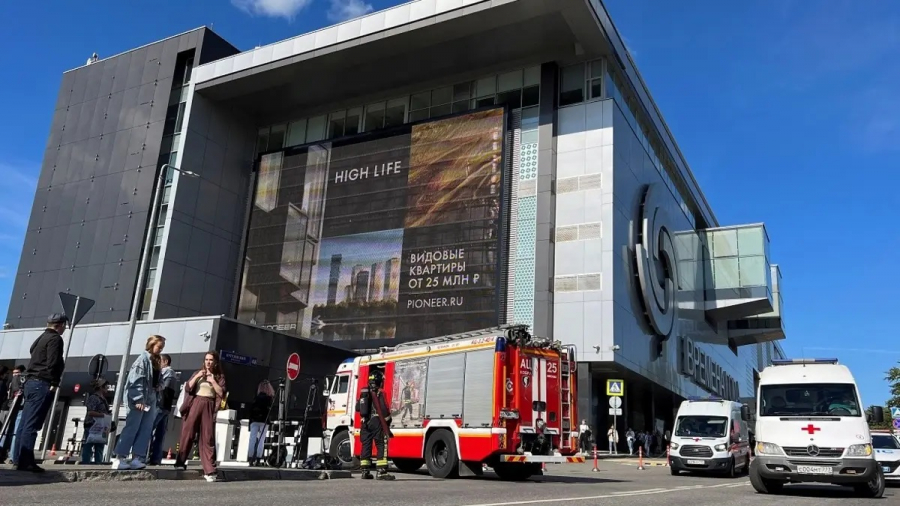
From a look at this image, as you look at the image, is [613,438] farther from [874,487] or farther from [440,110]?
[874,487]

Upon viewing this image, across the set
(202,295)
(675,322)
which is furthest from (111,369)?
(675,322)

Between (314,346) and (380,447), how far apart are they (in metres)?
17.7

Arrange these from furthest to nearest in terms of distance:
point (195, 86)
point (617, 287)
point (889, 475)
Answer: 1. point (195, 86)
2. point (617, 287)
3. point (889, 475)

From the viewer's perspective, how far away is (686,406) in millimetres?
22000

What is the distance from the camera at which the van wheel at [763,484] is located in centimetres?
1248

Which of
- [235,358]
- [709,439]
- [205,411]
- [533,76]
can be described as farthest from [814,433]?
[533,76]

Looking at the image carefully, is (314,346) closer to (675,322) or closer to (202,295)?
(202,295)

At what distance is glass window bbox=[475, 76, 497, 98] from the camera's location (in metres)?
40.4

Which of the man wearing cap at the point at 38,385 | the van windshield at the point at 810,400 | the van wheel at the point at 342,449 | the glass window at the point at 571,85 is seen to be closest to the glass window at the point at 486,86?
the glass window at the point at 571,85

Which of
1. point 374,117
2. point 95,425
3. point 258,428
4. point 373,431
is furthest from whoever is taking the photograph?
point 374,117

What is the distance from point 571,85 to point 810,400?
28673 mm

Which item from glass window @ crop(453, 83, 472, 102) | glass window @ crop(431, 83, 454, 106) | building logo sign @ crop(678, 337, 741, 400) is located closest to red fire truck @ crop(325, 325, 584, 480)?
glass window @ crop(453, 83, 472, 102)

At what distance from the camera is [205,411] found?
358 inches

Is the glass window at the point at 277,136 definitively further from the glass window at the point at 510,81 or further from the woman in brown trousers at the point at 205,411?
the woman in brown trousers at the point at 205,411
